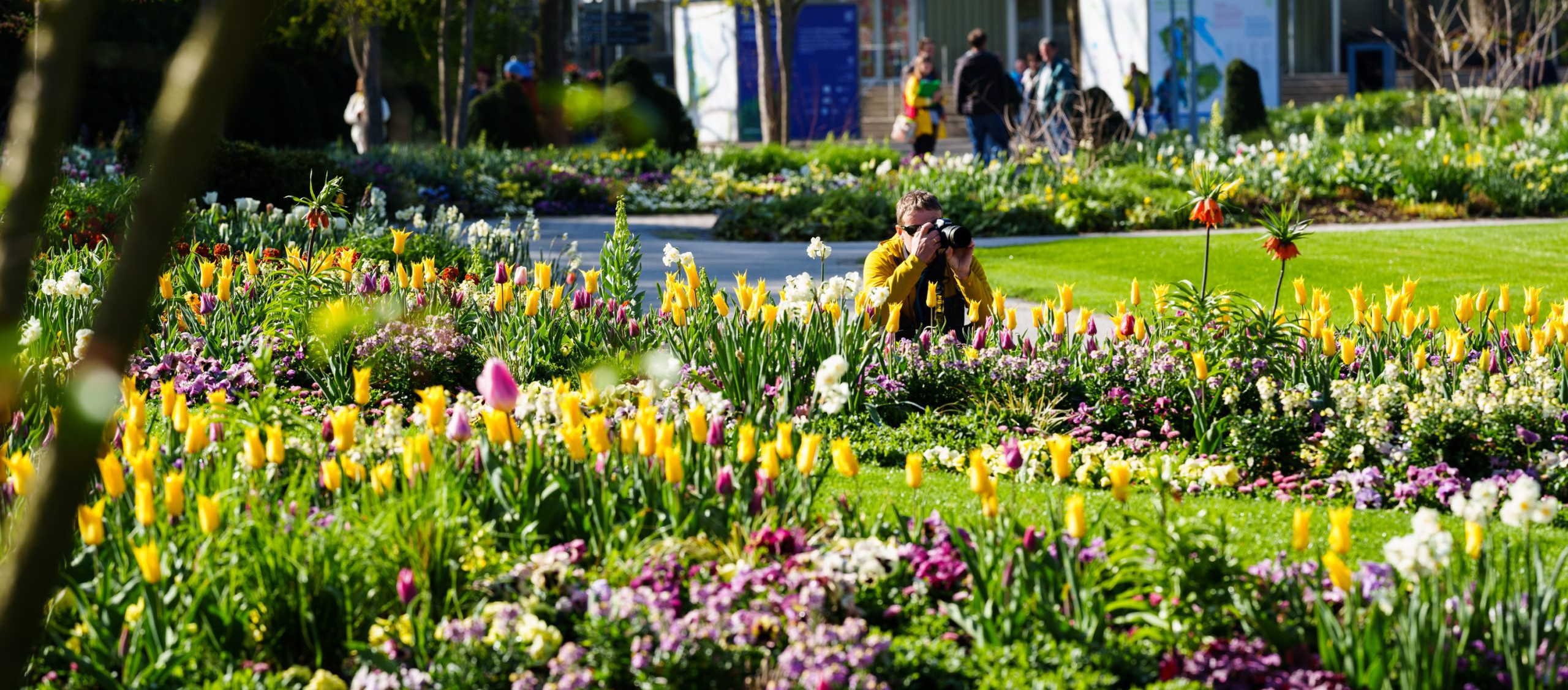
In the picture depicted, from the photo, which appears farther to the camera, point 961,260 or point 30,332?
point 961,260

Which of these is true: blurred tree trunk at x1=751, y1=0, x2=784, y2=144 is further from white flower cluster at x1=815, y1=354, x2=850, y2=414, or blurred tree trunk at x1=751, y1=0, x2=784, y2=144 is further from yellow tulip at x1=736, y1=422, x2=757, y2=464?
yellow tulip at x1=736, y1=422, x2=757, y2=464

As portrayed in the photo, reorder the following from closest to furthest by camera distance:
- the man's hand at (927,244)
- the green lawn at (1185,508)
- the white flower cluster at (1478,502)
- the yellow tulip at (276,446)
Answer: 1. the white flower cluster at (1478,502)
2. the yellow tulip at (276,446)
3. the green lawn at (1185,508)
4. the man's hand at (927,244)

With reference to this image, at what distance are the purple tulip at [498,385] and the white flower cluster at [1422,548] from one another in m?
1.56

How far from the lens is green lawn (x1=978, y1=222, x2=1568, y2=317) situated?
8273 millimetres

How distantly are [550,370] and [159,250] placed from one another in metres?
3.68

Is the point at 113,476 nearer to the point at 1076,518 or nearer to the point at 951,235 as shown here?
the point at 1076,518

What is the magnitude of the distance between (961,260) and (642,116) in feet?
48.2

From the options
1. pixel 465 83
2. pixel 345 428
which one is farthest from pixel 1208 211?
pixel 465 83

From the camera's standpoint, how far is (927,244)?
5.58 metres

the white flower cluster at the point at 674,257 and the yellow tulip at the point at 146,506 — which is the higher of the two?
the white flower cluster at the point at 674,257

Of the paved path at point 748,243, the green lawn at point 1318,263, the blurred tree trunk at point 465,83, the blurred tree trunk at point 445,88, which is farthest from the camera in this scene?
the blurred tree trunk at point 445,88

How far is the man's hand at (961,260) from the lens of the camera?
556 cm

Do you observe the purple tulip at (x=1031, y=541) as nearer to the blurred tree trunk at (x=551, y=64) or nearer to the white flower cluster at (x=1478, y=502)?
the white flower cluster at (x=1478, y=502)

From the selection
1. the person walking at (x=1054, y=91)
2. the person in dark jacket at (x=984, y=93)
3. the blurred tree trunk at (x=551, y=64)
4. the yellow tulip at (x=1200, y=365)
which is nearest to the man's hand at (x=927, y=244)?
the yellow tulip at (x=1200, y=365)
